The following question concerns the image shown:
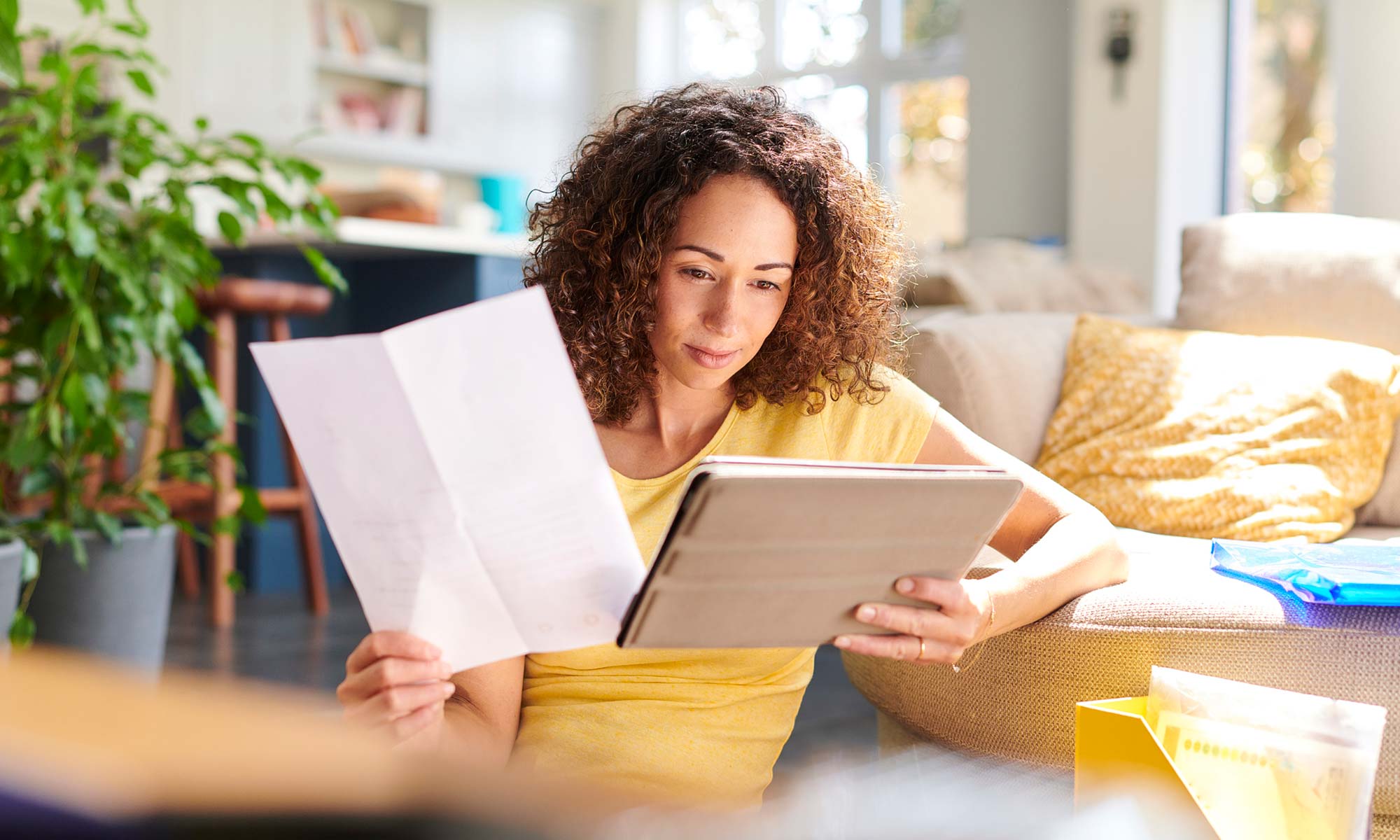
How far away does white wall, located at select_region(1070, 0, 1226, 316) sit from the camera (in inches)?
182

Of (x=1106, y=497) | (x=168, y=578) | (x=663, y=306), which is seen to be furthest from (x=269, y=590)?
(x=663, y=306)

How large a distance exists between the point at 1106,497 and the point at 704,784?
0.96m

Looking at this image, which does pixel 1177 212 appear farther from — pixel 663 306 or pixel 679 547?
pixel 679 547

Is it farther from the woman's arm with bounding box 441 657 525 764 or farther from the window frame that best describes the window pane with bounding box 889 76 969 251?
the woman's arm with bounding box 441 657 525 764

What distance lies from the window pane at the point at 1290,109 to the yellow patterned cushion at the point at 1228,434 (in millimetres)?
2875

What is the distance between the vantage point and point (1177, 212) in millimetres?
4715

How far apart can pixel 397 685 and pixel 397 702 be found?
10 mm

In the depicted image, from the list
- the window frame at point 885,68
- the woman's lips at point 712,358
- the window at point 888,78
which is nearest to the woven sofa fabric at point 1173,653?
the woman's lips at point 712,358

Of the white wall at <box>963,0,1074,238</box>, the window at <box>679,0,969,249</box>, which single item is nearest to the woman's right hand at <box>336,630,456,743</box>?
the white wall at <box>963,0,1074,238</box>

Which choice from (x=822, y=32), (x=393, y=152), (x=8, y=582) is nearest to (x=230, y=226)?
(x=8, y=582)

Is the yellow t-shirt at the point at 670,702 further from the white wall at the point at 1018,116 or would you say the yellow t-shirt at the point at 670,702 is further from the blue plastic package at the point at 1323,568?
the white wall at the point at 1018,116

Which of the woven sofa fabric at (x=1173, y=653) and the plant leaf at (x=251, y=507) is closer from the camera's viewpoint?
the woven sofa fabric at (x=1173, y=653)

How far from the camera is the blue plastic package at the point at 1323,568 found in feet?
3.56

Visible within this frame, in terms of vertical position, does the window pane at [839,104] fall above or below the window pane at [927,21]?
below
